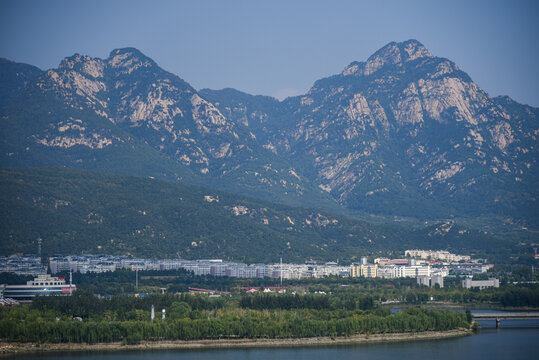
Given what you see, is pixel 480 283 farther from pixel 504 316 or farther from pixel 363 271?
pixel 504 316

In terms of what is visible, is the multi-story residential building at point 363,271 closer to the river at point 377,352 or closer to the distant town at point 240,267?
the distant town at point 240,267

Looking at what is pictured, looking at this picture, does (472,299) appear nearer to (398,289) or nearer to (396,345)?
(398,289)

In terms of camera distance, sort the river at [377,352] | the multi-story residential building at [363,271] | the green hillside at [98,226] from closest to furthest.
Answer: the river at [377,352]
the green hillside at [98,226]
the multi-story residential building at [363,271]

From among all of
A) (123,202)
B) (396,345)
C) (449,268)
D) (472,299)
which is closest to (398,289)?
(472,299)

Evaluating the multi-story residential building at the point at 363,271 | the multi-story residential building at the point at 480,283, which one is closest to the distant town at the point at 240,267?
the multi-story residential building at the point at 363,271

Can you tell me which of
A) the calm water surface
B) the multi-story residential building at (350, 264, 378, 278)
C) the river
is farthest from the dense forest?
the multi-story residential building at (350, 264, 378, 278)

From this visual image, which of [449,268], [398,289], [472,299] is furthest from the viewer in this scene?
[449,268]
